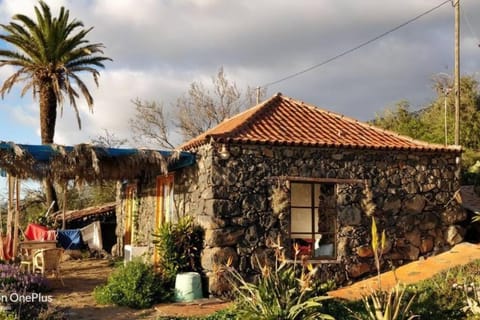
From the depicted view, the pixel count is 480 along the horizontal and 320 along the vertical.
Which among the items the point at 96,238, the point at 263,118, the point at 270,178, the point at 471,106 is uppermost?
the point at 471,106

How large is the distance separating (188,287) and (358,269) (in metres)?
3.52

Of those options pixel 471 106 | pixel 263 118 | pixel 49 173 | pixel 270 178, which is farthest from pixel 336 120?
pixel 471 106

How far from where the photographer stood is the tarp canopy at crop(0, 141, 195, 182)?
983 centimetres

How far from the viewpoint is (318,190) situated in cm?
1192

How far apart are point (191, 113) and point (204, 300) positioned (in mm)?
19948

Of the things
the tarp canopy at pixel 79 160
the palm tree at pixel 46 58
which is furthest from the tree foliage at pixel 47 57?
the tarp canopy at pixel 79 160

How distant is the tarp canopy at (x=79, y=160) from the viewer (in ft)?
32.2

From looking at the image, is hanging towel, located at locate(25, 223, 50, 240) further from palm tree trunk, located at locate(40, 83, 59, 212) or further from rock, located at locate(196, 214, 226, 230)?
rock, located at locate(196, 214, 226, 230)

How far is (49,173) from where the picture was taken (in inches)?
416

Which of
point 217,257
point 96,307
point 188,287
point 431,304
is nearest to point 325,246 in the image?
point 217,257

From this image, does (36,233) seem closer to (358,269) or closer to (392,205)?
(358,269)

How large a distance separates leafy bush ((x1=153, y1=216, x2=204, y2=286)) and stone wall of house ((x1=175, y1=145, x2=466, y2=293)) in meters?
0.27

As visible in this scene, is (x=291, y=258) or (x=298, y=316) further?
(x=291, y=258)

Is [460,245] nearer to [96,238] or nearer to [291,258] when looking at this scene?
[291,258]
